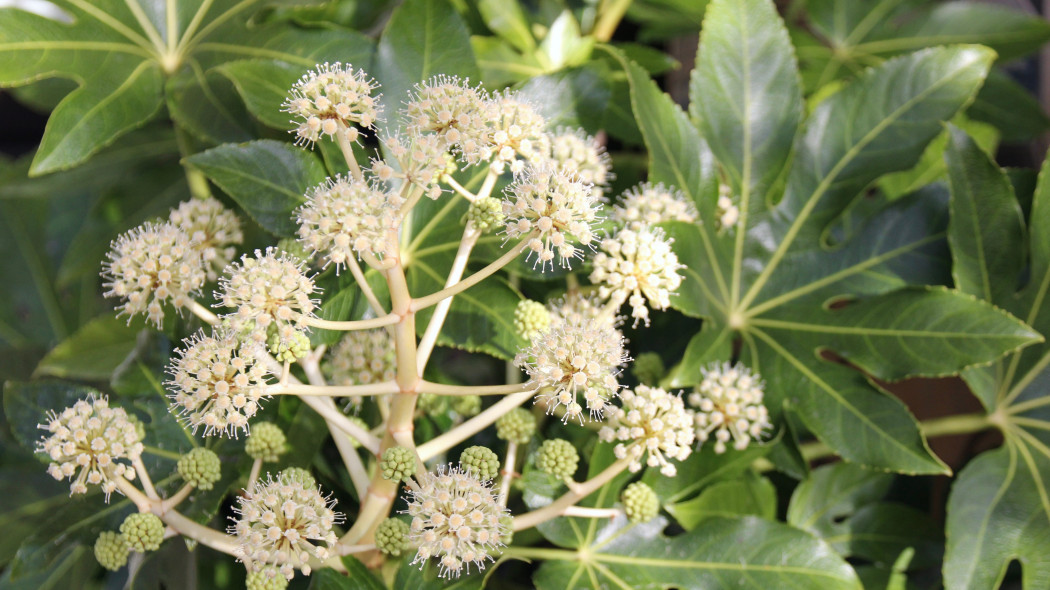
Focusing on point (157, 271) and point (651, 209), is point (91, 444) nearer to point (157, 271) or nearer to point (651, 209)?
point (157, 271)

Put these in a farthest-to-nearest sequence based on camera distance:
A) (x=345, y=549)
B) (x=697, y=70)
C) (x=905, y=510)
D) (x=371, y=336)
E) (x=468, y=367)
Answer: (x=468, y=367) < (x=905, y=510) < (x=697, y=70) < (x=371, y=336) < (x=345, y=549)

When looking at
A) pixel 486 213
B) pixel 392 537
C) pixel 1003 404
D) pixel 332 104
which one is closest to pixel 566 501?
pixel 392 537

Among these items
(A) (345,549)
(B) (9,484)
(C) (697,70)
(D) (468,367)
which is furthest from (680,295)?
(B) (9,484)

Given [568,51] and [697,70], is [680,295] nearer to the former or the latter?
[697,70]

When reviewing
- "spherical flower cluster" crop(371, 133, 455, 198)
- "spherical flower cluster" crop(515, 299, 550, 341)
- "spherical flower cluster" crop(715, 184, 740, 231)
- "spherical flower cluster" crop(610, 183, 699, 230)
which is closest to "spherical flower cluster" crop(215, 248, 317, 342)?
"spherical flower cluster" crop(371, 133, 455, 198)

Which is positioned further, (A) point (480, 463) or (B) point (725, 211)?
(B) point (725, 211)

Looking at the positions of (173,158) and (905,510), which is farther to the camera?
(173,158)
